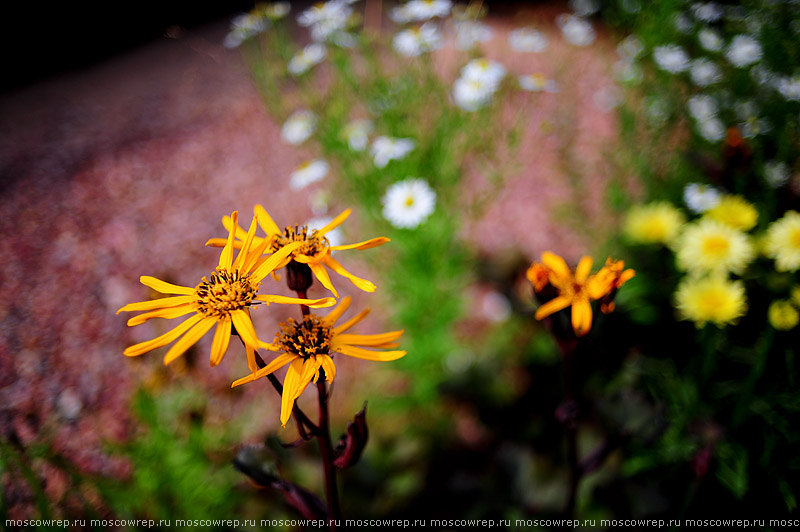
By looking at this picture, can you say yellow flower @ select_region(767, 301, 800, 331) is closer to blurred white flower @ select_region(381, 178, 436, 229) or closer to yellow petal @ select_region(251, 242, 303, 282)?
blurred white flower @ select_region(381, 178, 436, 229)

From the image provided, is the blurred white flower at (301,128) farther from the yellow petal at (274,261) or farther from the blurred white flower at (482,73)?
the yellow petal at (274,261)

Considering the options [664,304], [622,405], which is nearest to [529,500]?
[622,405]

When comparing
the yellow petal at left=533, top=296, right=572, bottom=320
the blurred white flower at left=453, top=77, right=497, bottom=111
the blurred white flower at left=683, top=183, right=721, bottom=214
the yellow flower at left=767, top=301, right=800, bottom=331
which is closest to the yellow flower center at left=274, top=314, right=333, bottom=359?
the yellow petal at left=533, top=296, right=572, bottom=320

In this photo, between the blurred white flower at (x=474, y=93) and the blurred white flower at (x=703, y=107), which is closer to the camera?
the blurred white flower at (x=474, y=93)

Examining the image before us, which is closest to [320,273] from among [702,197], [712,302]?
[712,302]

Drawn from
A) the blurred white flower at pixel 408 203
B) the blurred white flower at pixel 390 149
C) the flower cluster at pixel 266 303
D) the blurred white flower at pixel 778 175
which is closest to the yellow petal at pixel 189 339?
the flower cluster at pixel 266 303

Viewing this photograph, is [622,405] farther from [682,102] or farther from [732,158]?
[682,102]
